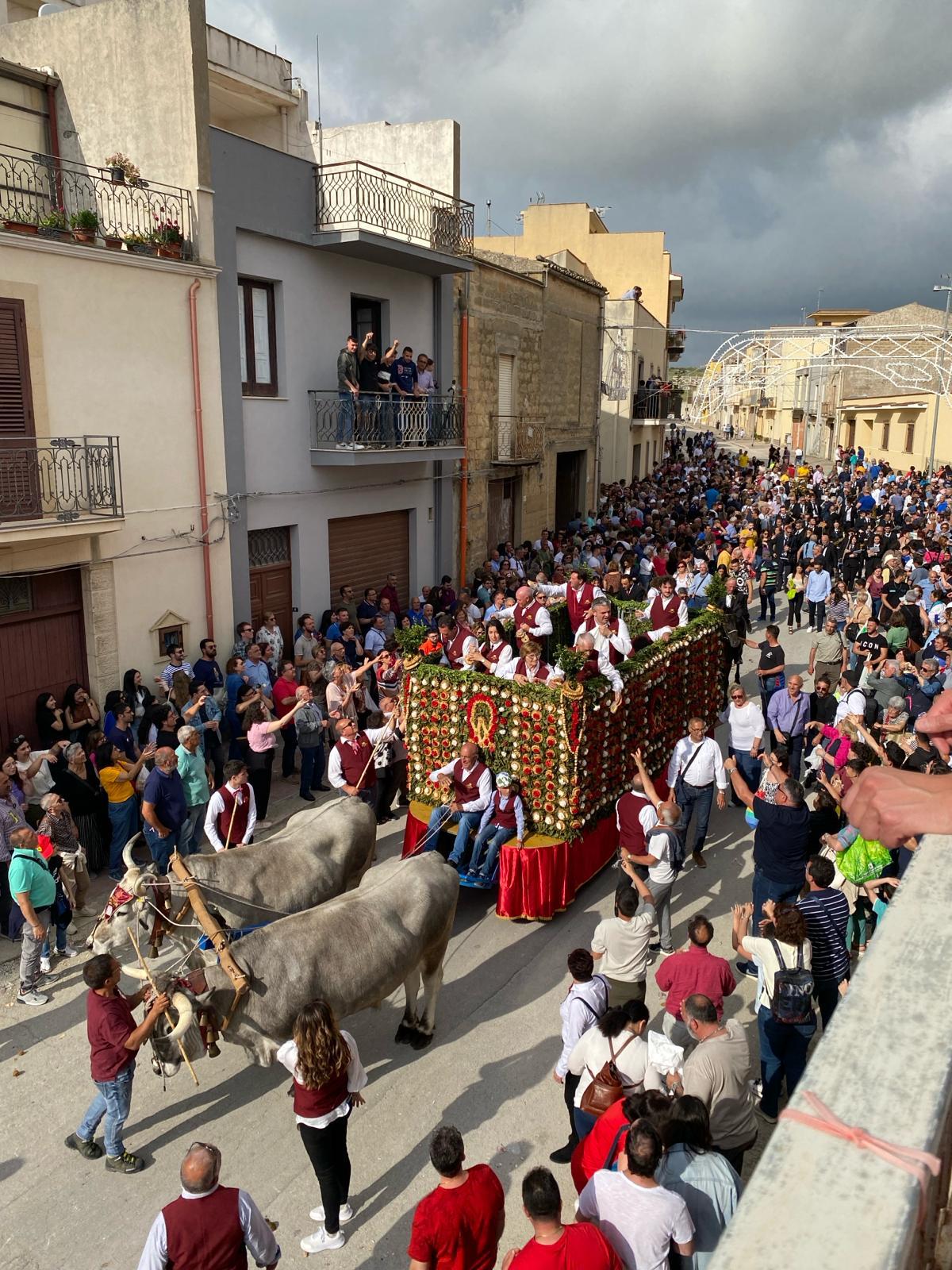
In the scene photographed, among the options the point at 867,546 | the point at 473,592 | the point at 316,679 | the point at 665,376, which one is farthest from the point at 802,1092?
the point at 665,376

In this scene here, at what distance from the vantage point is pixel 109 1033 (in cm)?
600

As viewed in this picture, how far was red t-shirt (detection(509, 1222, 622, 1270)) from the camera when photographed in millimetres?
3908

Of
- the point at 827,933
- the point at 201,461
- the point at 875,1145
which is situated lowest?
the point at 827,933

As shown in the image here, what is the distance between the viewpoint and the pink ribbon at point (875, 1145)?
4.03 feet

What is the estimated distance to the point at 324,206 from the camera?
Result: 15867 mm

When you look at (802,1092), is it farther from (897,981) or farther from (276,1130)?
(276,1130)

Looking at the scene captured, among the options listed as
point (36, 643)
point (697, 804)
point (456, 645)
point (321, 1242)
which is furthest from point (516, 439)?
point (321, 1242)

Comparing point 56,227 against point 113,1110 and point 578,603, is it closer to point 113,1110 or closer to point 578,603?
point 578,603

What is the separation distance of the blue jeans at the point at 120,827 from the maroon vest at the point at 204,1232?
5.85 metres

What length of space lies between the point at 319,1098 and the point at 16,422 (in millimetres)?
9342

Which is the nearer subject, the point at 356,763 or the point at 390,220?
the point at 356,763

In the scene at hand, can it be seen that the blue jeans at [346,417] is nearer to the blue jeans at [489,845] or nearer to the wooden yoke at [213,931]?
the blue jeans at [489,845]

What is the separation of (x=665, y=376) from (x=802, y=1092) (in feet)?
163

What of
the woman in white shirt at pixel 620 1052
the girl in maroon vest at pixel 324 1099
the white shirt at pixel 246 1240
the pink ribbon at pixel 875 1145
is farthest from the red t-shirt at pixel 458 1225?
the pink ribbon at pixel 875 1145
